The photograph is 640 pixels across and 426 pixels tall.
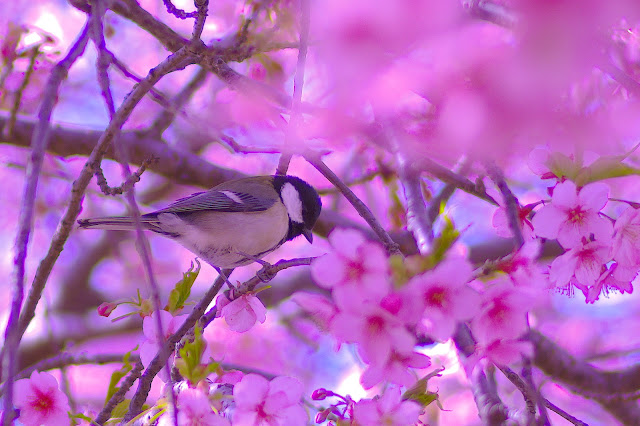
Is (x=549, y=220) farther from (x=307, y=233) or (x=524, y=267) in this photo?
(x=307, y=233)

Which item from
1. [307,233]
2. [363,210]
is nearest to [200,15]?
[363,210]

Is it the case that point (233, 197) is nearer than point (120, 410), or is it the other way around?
point (120, 410)

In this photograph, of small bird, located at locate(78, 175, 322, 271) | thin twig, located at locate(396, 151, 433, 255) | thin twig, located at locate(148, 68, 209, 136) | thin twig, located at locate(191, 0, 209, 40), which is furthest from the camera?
thin twig, located at locate(148, 68, 209, 136)

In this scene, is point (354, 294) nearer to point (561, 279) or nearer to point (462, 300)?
point (462, 300)

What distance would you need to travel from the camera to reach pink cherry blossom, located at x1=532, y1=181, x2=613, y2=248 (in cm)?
165

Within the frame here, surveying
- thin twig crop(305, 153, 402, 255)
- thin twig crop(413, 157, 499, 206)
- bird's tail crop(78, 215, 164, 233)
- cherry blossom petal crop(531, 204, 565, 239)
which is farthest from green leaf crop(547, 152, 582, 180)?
bird's tail crop(78, 215, 164, 233)

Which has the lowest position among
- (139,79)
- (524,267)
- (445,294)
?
(445,294)

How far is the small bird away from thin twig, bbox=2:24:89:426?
3.86ft

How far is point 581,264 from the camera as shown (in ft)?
5.66

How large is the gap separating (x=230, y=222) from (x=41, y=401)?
1.56 m

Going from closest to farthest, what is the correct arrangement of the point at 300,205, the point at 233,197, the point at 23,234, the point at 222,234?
1. the point at 23,234
2. the point at 222,234
3. the point at 233,197
4. the point at 300,205

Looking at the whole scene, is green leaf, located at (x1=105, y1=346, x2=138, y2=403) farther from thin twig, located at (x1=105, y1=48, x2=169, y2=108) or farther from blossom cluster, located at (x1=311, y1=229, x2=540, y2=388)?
thin twig, located at (x1=105, y1=48, x2=169, y2=108)

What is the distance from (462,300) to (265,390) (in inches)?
22.1

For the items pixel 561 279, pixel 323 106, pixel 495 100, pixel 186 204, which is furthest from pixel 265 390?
pixel 186 204
